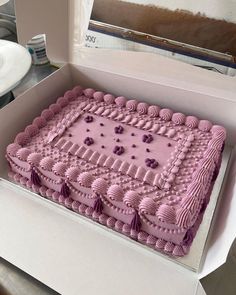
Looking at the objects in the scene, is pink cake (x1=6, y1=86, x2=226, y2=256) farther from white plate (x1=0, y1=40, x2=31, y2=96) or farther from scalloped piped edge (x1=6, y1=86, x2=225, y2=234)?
white plate (x1=0, y1=40, x2=31, y2=96)

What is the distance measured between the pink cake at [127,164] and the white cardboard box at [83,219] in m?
0.04

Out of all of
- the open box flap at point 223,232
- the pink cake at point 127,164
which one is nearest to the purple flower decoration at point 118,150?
the pink cake at point 127,164

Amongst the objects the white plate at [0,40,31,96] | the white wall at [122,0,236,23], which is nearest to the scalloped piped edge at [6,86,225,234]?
the white plate at [0,40,31,96]

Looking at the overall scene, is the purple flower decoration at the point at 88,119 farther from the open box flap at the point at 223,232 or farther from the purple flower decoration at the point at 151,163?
the open box flap at the point at 223,232

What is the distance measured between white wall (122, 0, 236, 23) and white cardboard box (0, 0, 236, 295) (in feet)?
0.43

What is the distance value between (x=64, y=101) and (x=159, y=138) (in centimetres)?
30

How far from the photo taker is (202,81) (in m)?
0.78

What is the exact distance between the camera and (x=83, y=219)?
645 millimetres

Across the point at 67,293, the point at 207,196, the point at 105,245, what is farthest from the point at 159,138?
the point at 67,293

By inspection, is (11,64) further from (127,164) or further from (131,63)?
(127,164)

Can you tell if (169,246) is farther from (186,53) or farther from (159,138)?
(186,53)

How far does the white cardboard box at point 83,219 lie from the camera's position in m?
0.52

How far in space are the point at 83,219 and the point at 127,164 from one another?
15 cm

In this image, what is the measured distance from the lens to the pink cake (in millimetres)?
591
